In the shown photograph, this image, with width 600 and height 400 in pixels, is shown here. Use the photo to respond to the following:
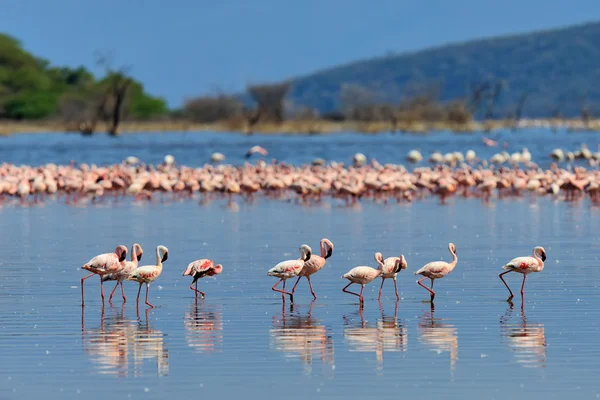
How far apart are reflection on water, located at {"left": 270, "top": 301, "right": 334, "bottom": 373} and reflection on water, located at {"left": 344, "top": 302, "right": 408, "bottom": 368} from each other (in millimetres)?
194

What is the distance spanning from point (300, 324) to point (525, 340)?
6.47 ft

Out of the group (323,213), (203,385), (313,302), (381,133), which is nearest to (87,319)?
(313,302)

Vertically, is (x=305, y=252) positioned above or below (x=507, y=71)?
below

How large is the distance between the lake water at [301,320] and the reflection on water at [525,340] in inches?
0.8

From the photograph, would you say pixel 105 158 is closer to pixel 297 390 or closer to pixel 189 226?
pixel 189 226

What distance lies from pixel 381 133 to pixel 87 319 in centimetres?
6592

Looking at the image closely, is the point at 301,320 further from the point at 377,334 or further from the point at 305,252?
the point at 305,252

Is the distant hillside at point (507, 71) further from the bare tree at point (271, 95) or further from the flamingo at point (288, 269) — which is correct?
the flamingo at point (288, 269)

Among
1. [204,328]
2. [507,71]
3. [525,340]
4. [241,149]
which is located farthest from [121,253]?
[507,71]

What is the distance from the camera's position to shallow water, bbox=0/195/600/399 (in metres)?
8.74

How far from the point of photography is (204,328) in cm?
1082

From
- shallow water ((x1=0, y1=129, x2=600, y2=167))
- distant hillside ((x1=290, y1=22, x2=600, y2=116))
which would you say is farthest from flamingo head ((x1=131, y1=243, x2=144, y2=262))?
distant hillside ((x1=290, y1=22, x2=600, y2=116))

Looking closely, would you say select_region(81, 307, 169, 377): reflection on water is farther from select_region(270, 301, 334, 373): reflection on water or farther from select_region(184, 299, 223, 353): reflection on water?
select_region(270, 301, 334, 373): reflection on water

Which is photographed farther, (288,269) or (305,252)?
(305,252)
